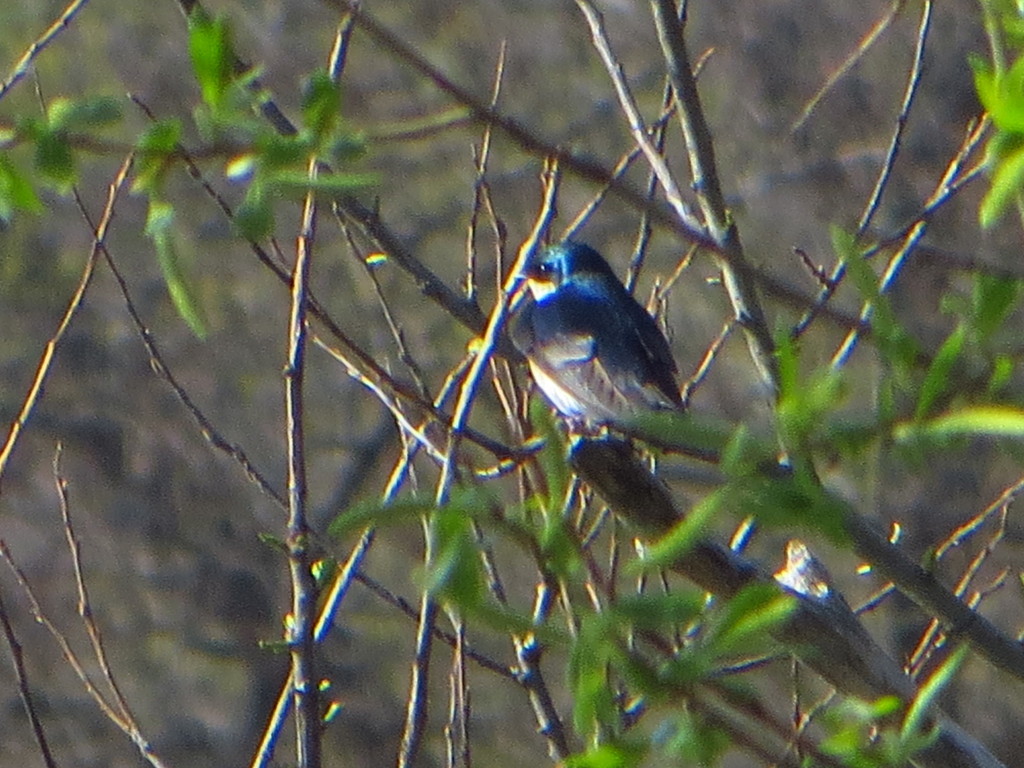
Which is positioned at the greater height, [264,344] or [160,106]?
[160,106]

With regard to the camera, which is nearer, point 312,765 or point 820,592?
point 312,765

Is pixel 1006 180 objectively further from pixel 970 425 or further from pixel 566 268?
pixel 566 268

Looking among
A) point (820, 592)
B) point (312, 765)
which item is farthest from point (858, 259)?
point (820, 592)

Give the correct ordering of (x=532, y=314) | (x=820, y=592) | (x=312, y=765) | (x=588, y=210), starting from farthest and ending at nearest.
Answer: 1. (x=532, y=314)
2. (x=588, y=210)
3. (x=820, y=592)
4. (x=312, y=765)

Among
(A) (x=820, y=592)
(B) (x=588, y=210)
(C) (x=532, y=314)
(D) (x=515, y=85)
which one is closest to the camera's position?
(A) (x=820, y=592)

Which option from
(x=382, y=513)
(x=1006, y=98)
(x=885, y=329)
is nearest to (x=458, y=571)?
(x=382, y=513)

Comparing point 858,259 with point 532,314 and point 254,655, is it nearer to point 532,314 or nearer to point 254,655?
point 532,314
